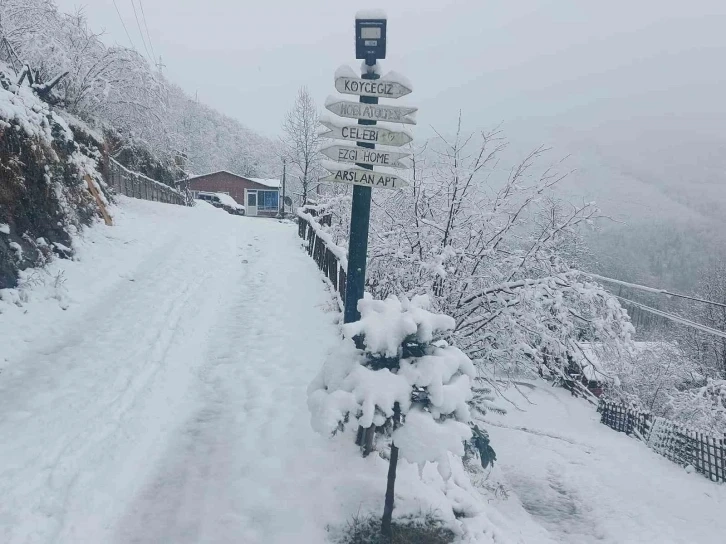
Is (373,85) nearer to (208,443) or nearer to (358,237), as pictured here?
(358,237)

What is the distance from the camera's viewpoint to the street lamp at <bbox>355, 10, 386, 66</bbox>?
3.83 metres

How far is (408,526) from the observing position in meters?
3.44

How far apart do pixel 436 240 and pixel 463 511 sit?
4260 mm

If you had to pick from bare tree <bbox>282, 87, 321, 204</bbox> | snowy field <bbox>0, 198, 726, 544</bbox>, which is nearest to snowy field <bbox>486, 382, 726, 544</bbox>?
snowy field <bbox>0, 198, 726, 544</bbox>

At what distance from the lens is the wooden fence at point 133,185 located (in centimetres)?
1736

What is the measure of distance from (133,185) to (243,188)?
33963mm

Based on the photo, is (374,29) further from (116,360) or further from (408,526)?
(116,360)

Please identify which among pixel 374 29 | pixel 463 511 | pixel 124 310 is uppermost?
pixel 374 29

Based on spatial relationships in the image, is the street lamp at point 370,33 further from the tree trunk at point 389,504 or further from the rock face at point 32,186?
the rock face at point 32,186

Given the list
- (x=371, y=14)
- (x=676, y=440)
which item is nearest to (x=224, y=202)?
(x=676, y=440)

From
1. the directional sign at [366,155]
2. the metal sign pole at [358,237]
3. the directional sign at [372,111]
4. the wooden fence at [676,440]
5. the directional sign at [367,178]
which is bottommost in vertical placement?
the wooden fence at [676,440]

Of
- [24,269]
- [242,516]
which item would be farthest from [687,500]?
[24,269]

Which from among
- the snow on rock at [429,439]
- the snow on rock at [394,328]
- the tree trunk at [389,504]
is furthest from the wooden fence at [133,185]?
the snow on rock at [429,439]

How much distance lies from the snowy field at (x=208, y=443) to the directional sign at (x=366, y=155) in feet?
8.58
